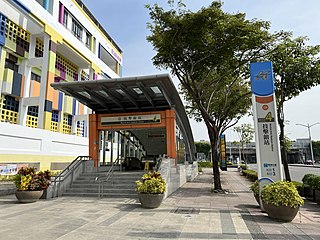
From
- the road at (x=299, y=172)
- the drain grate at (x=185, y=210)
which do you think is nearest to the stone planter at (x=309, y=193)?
the drain grate at (x=185, y=210)

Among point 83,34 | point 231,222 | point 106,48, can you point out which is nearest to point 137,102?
point 231,222

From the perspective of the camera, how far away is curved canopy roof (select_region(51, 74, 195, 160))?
1150 cm

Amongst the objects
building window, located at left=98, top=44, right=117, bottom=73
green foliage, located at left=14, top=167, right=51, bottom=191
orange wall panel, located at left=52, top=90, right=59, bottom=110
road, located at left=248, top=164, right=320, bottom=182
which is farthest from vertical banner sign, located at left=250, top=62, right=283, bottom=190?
building window, located at left=98, top=44, right=117, bottom=73

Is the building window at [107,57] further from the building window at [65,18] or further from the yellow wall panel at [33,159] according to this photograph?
the yellow wall panel at [33,159]

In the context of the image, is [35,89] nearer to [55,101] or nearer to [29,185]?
[55,101]

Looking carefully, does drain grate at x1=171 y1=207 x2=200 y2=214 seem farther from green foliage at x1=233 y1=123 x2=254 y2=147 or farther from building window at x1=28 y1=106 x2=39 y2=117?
green foliage at x1=233 y1=123 x2=254 y2=147

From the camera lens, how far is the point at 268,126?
315 inches

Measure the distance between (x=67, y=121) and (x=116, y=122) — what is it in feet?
31.2

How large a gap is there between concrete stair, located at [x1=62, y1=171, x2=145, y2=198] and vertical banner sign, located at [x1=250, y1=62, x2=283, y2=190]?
17.1 feet

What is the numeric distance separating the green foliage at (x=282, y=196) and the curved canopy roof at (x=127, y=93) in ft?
20.3

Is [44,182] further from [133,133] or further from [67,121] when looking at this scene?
[67,121]

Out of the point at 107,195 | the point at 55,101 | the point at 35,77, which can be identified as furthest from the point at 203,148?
the point at 107,195

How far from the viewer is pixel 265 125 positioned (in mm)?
8047

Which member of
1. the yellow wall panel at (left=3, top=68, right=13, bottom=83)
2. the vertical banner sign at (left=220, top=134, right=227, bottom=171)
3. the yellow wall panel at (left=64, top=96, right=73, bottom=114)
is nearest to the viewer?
the yellow wall panel at (left=3, top=68, right=13, bottom=83)
